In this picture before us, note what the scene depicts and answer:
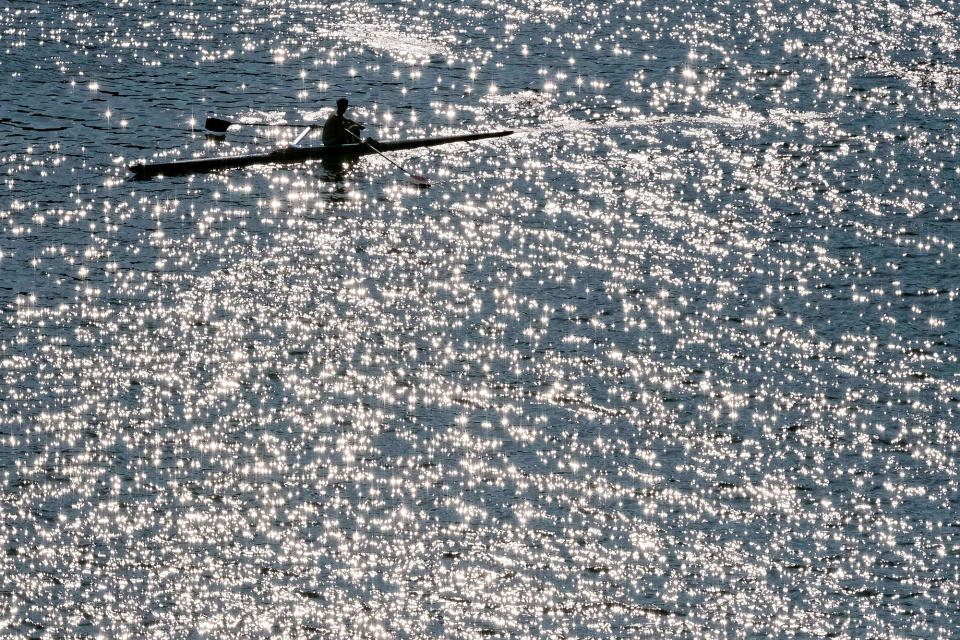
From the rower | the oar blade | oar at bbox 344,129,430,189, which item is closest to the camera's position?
oar at bbox 344,129,430,189

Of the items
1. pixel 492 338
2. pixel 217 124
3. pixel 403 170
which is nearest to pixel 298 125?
pixel 217 124

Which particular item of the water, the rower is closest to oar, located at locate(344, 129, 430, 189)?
the rower

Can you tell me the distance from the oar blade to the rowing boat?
170 centimetres

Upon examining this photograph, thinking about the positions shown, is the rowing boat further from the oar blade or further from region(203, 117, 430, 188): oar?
the oar blade

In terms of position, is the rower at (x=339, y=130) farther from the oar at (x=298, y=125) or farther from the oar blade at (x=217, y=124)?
the oar blade at (x=217, y=124)

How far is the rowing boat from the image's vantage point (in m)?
45.9

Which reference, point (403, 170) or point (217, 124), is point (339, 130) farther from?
point (217, 124)

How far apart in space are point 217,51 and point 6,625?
3478 cm

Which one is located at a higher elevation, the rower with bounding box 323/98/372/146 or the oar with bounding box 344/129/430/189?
the rower with bounding box 323/98/372/146

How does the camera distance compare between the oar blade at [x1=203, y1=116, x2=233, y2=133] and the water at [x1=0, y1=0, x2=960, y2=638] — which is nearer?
the water at [x1=0, y1=0, x2=960, y2=638]

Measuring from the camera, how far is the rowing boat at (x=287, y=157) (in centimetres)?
4591

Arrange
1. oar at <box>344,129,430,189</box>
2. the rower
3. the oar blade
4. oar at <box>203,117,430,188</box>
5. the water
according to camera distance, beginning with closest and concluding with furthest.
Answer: the water < oar at <box>344,129,430,189</box> < oar at <box>203,117,430,188</box> < the rower < the oar blade

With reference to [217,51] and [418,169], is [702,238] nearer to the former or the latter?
[418,169]

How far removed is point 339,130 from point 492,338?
12.8 meters
